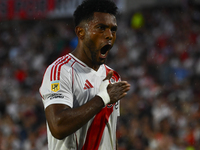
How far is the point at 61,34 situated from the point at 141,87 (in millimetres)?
→ 6850

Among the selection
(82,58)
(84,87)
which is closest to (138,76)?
(82,58)

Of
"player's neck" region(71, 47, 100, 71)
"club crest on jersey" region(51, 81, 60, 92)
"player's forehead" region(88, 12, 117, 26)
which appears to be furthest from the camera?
"player's neck" region(71, 47, 100, 71)

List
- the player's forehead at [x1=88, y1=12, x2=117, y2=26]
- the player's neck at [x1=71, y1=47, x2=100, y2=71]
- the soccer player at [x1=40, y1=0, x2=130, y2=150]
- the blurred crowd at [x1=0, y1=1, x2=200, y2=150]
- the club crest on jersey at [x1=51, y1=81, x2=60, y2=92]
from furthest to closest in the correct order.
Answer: the blurred crowd at [x1=0, y1=1, x2=200, y2=150]
the player's neck at [x1=71, y1=47, x2=100, y2=71]
the player's forehead at [x1=88, y1=12, x2=117, y2=26]
the club crest on jersey at [x1=51, y1=81, x2=60, y2=92]
the soccer player at [x1=40, y1=0, x2=130, y2=150]

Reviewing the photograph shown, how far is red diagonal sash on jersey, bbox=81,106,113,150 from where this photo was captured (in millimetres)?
2812

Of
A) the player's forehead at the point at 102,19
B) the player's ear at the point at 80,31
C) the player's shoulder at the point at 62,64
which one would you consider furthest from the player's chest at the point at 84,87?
the player's forehead at the point at 102,19

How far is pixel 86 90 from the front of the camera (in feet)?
9.13

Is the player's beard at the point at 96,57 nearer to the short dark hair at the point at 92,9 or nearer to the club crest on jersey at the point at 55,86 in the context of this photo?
the short dark hair at the point at 92,9

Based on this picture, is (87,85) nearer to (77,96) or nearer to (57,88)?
(77,96)

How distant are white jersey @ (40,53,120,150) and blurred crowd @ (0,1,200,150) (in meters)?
4.81

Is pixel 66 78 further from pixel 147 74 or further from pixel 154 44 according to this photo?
pixel 154 44

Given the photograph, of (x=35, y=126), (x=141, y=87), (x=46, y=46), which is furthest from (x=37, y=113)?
(x=46, y=46)

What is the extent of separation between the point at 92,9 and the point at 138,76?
8.38 metres

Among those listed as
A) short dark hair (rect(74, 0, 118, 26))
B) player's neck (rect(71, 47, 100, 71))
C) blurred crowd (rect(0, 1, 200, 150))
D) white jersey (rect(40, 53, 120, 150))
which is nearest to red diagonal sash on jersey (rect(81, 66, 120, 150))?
white jersey (rect(40, 53, 120, 150))

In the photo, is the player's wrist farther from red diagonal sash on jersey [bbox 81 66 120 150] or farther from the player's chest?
red diagonal sash on jersey [bbox 81 66 120 150]
